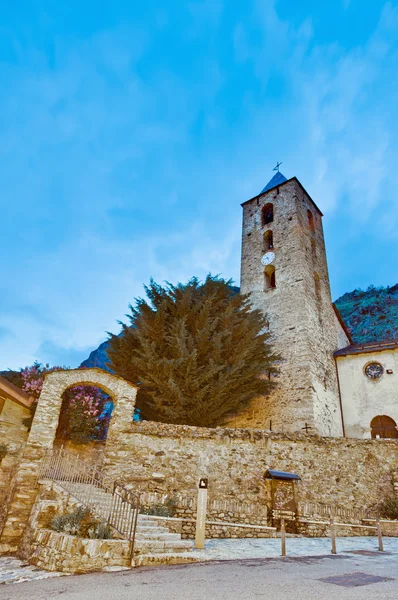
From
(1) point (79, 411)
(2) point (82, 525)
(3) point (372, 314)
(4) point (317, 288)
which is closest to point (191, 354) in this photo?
(1) point (79, 411)

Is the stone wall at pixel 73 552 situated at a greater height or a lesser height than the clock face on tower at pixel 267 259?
lesser

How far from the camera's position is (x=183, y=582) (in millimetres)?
4379

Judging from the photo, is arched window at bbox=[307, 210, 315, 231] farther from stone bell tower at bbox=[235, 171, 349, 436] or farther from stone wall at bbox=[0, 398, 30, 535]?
stone wall at bbox=[0, 398, 30, 535]

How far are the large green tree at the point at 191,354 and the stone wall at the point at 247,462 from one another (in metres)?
1.97

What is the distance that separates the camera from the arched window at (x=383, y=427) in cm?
1552

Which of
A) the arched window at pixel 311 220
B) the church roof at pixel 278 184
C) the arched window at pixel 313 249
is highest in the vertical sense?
the church roof at pixel 278 184

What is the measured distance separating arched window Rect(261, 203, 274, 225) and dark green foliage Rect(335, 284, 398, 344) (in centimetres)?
1729

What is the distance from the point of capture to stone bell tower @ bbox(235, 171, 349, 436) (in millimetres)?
15953

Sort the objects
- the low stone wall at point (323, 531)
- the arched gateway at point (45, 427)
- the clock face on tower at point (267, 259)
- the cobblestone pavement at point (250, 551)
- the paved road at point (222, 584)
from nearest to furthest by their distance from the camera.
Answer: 1. the paved road at point (222, 584)
2. the cobblestone pavement at point (250, 551)
3. the arched gateway at point (45, 427)
4. the low stone wall at point (323, 531)
5. the clock face on tower at point (267, 259)

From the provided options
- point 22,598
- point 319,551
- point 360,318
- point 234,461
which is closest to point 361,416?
point 234,461

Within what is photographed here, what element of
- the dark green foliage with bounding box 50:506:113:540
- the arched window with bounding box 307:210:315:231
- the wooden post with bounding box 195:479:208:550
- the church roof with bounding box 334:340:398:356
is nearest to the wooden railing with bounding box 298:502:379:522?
the wooden post with bounding box 195:479:208:550

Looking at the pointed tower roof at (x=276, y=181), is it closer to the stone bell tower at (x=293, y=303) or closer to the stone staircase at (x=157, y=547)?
the stone bell tower at (x=293, y=303)

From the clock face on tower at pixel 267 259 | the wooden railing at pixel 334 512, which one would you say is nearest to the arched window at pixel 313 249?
the clock face on tower at pixel 267 259

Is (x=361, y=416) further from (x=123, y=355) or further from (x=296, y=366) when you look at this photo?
(x=123, y=355)
